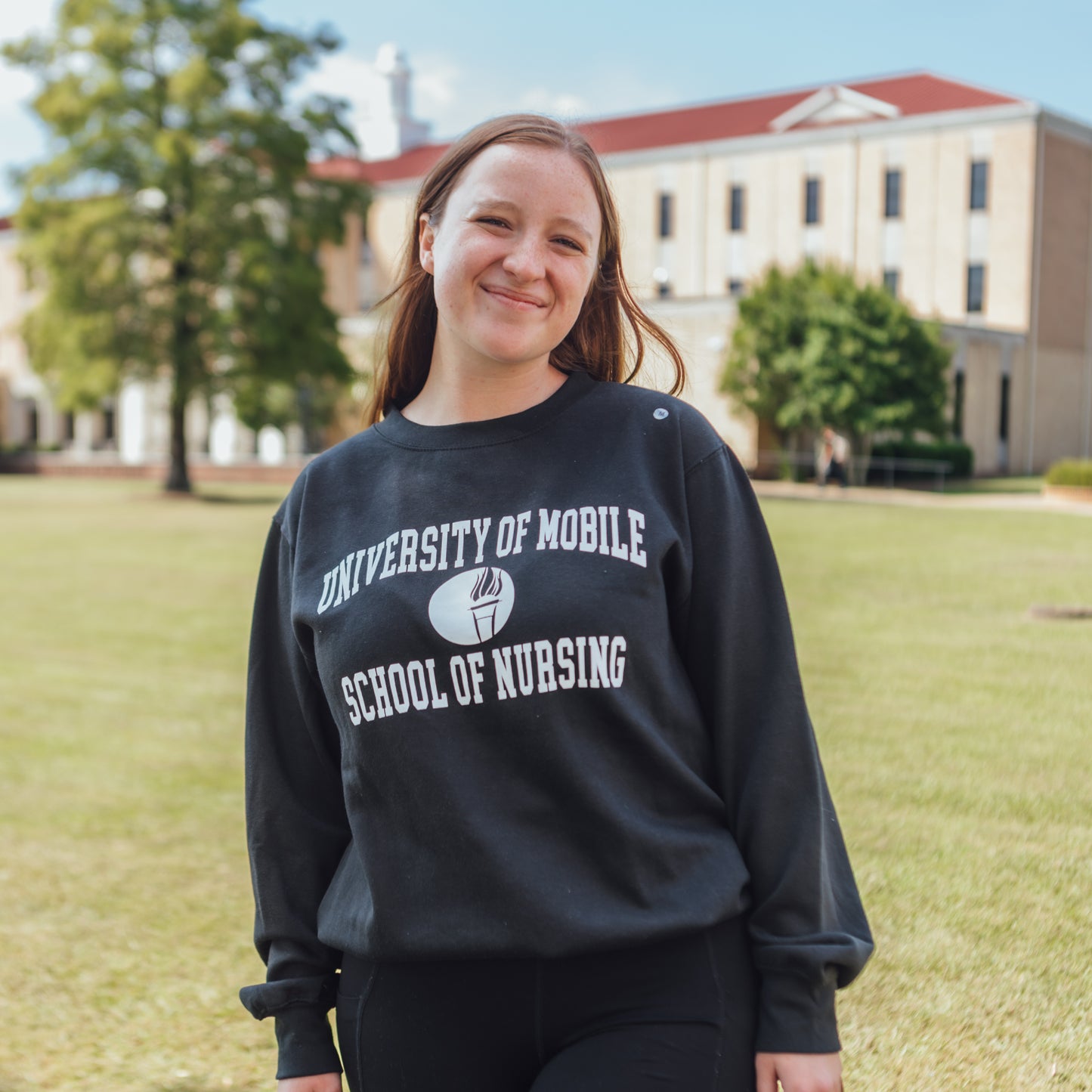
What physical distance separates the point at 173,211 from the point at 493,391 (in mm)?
35178

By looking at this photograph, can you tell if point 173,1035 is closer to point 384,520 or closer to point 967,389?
point 384,520

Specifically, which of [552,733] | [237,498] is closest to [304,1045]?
[552,733]

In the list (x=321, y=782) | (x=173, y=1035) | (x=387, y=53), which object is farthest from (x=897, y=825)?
(x=387, y=53)

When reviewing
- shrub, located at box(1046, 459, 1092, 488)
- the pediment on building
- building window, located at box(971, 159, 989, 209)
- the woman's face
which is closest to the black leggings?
the woman's face

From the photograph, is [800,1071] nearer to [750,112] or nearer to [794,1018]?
[794,1018]

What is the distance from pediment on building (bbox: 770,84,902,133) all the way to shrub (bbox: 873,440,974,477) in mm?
14777

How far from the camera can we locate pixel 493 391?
2100 mm

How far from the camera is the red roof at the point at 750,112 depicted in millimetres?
48000

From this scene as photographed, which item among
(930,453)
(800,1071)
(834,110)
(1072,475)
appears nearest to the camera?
(800,1071)

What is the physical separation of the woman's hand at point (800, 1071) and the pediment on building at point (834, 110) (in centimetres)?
4975

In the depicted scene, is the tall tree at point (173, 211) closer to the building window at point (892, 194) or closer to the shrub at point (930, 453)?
the shrub at point (930, 453)

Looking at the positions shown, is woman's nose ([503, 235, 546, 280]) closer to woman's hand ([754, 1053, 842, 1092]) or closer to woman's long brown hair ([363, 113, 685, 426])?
A: woman's long brown hair ([363, 113, 685, 426])

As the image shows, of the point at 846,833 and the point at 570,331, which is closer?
the point at 570,331

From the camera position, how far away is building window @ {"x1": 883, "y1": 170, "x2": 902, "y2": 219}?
48.1m
